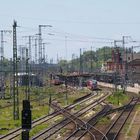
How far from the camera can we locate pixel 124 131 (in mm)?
43656

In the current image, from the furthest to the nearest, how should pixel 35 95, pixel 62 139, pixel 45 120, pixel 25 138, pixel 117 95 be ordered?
pixel 35 95 → pixel 117 95 → pixel 45 120 → pixel 62 139 → pixel 25 138

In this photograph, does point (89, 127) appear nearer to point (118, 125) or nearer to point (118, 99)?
point (118, 125)

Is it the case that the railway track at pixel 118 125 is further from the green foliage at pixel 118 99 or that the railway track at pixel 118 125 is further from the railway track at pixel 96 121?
the green foliage at pixel 118 99

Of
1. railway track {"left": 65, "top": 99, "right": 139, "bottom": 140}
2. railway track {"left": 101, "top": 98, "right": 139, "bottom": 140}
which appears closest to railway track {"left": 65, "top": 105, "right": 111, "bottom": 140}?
railway track {"left": 65, "top": 99, "right": 139, "bottom": 140}

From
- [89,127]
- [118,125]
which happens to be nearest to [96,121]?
[118,125]

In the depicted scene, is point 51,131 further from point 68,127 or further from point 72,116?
point 72,116

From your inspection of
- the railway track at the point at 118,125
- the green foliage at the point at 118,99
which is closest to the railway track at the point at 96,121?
the railway track at the point at 118,125

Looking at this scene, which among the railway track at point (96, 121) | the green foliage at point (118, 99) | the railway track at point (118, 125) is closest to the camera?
the railway track at point (96, 121)

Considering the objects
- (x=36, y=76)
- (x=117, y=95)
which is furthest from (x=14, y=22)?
(x=36, y=76)

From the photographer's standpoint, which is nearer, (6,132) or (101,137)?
(101,137)

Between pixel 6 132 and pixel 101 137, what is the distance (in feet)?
27.3

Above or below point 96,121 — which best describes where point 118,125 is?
below

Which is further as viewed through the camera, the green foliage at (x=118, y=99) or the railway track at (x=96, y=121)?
the green foliage at (x=118, y=99)

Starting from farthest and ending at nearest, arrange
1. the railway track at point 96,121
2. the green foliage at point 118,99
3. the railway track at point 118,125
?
the green foliage at point 118,99
the railway track at point 118,125
the railway track at point 96,121
